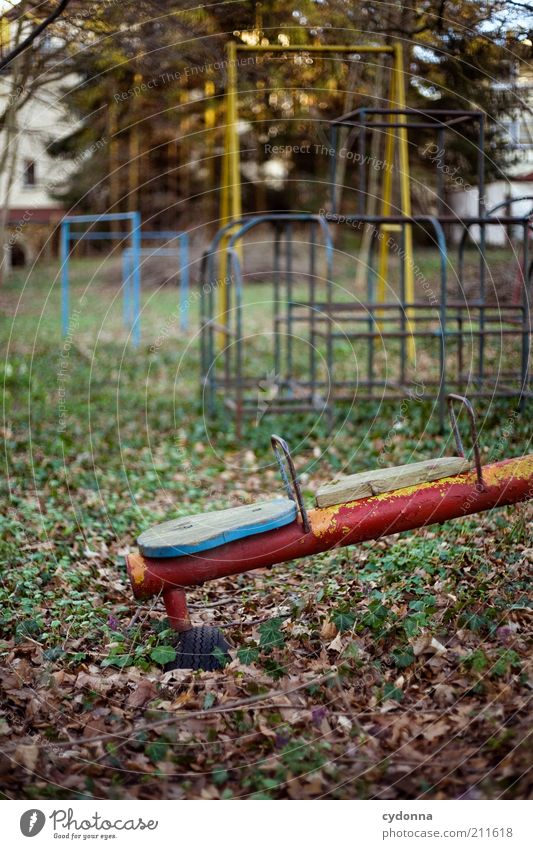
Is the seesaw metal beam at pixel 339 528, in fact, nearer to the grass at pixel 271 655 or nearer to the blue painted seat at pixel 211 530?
the blue painted seat at pixel 211 530

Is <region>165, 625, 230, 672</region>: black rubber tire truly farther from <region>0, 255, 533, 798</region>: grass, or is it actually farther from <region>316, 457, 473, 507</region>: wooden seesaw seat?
<region>316, 457, 473, 507</region>: wooden seesaw seat

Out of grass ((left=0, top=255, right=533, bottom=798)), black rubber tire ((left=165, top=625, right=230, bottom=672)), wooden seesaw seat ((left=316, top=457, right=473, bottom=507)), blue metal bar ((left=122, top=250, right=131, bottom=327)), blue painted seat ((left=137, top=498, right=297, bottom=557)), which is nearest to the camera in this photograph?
grass ((left=0, top=255, right=533, bottom=798))

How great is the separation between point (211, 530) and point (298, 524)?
431mm

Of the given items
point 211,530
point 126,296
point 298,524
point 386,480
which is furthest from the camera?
point 126,296

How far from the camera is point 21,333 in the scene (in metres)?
15.9

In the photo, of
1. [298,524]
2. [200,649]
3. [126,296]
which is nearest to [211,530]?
[298,524]

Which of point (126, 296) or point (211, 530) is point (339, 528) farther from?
point (126, 296)

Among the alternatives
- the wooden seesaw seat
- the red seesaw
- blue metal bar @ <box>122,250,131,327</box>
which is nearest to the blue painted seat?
the red seesaw

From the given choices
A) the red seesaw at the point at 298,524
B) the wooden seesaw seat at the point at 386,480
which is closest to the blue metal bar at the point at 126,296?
the wooden seesaw seat at the point at 386,480

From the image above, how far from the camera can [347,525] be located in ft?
13.9

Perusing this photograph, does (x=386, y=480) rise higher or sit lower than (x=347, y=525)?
higher

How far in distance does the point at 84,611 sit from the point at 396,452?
3.35 meters

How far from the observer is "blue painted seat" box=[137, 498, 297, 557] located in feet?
13.0

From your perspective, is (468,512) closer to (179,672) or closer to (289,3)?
(179,672)
